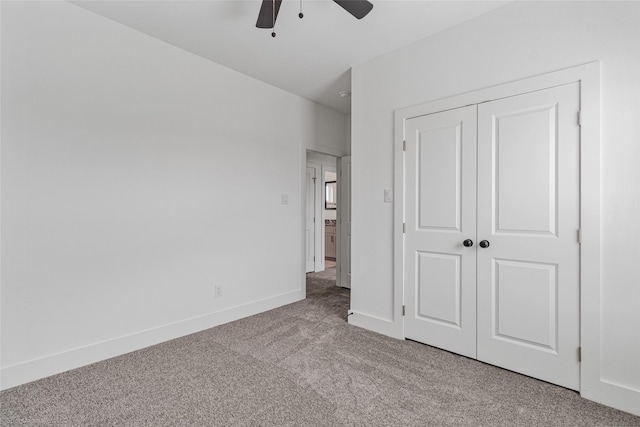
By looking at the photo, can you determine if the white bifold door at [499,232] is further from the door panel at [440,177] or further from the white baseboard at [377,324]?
the white baseboard at [377,324]

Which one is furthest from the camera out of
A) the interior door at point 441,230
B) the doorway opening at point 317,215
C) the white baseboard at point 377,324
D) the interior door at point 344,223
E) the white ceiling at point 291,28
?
the doorway opening at point 317,215

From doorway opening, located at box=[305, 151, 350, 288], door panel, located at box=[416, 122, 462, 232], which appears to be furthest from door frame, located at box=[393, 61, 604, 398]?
doorway opening, located at box=[305, 151, 350, 288]

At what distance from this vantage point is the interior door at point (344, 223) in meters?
4.66

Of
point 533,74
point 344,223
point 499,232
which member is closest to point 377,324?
point 499,232

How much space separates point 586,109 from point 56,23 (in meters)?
3.64

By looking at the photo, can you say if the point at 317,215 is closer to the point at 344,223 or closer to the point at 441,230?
the point at 344,223

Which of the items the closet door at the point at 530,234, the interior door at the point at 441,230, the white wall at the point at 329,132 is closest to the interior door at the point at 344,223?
the white wall at the point at 329,132

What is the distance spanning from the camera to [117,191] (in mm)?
2492

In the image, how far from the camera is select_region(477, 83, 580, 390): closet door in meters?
1.97

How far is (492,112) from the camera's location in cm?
229

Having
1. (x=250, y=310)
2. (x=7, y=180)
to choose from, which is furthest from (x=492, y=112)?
(x=7, y=180)

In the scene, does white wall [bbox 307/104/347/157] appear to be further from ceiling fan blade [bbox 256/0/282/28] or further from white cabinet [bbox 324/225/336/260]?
white cabinet [bbox 324/225/336/260]

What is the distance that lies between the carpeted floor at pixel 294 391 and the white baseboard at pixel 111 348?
72mm

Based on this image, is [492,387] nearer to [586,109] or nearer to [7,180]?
[586,109]
